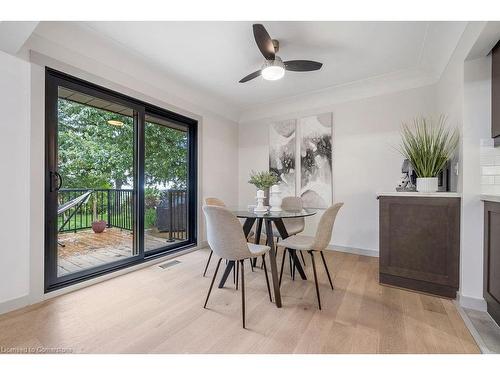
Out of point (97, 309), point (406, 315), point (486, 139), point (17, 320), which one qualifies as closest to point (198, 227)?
point (97, 309)

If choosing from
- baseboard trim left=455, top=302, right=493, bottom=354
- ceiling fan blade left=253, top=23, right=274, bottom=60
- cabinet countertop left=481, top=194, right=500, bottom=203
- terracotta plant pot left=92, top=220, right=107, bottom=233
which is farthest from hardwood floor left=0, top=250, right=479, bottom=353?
ceiling fan blade left=253, top=23, right=274, bottom=60

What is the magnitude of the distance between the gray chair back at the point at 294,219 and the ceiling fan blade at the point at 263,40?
172 cm

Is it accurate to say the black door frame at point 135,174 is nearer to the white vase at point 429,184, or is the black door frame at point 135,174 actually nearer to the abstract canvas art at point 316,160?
the abstract canvas art at point 316,160

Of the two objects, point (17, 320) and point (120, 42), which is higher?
point (120, 42)

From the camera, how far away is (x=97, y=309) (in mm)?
1778

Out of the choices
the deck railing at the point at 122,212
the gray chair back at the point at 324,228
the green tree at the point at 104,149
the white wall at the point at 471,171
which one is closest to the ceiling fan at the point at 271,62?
the white wall at the point at 471,171

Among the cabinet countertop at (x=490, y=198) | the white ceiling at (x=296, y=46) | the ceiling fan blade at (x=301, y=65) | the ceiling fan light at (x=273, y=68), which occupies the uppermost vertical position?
the white ceiling at (x=296, y=46)

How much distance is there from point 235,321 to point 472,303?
195 cm

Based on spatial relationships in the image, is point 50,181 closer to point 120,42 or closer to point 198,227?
point 120,42

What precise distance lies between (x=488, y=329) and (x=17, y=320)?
339cm

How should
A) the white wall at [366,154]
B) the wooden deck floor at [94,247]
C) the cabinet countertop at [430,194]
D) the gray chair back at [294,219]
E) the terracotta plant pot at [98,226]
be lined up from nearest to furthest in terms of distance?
1. the cabinet countertop at [430,194]
2. the wooden deck floor at [94,247]
3. the gray chair back at [294,219]
4. the white wall at [366,154]
5. the terracotta plant pot at [98,226]

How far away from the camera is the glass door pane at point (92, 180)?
7.85 ft

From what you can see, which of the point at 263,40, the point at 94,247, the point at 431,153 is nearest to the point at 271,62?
the point at 263,40

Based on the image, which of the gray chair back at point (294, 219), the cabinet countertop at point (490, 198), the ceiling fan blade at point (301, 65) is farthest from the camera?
the gray chair back at point (294, 219)
